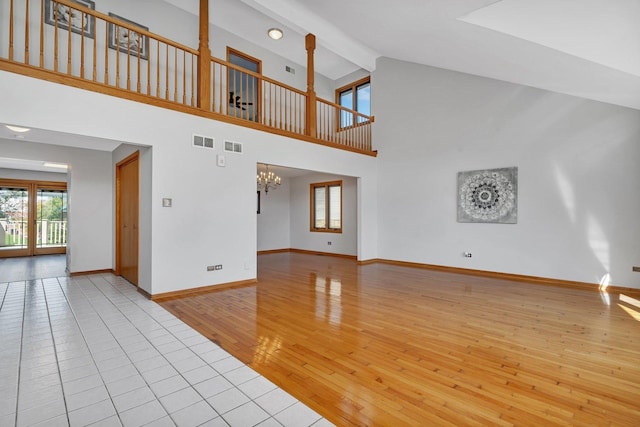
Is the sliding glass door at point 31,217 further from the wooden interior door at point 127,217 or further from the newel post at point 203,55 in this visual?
the newel post at point 203,55

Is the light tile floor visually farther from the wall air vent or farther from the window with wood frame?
the window with wood frame

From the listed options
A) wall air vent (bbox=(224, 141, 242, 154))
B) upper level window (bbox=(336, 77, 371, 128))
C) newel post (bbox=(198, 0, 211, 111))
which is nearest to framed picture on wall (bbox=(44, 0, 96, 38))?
newel post (bbox=(198, 0, 211, 111))

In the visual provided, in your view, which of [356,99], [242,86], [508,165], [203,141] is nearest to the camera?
[203,141]

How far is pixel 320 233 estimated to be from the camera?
9172mm

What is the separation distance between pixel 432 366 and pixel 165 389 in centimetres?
194

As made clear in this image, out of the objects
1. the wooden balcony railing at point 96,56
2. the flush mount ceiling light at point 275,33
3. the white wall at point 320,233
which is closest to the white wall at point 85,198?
the wooden balcony railing at point 96,56

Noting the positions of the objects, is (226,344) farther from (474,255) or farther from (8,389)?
(474,255)

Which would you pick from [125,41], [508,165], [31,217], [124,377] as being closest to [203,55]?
[125,41]

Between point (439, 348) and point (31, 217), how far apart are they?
1083cm

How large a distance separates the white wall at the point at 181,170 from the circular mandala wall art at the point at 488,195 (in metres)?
3.62

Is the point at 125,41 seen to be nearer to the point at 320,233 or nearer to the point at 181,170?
the point at 181,170

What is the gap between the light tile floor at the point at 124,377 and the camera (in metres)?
1.72

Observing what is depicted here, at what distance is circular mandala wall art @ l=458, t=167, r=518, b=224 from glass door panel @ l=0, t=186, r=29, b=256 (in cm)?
1136

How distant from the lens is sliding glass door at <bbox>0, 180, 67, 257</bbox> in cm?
812
